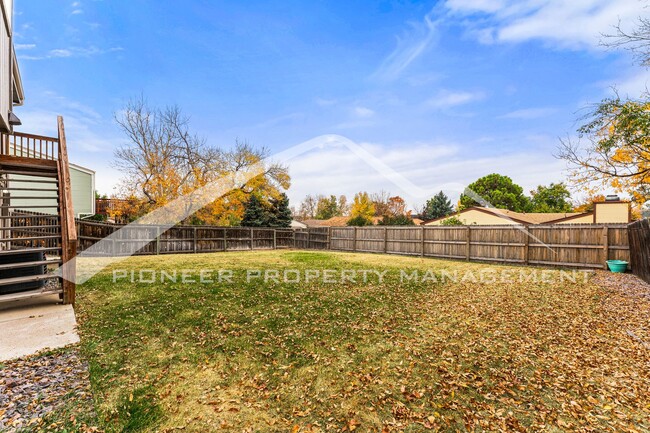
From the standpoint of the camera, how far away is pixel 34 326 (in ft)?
11.6

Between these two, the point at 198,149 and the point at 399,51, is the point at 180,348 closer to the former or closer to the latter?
the point at 399,51

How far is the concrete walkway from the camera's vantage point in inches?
120

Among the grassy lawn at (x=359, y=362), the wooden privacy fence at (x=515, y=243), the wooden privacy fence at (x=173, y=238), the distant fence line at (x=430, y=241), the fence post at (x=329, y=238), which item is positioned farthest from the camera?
the fence post at (x=329, y=238)

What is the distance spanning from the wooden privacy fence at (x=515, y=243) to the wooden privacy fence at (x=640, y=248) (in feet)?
2.13

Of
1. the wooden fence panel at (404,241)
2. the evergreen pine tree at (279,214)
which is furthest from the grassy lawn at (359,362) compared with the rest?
the evergreen pine tree at (279,214)

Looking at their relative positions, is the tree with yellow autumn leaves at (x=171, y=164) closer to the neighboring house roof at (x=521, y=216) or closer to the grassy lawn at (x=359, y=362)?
the grassy lawn at (x=359, y=362)

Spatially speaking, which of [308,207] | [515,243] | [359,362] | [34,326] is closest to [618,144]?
[515,243]

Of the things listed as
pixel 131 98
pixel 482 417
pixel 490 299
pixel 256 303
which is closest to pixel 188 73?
pixel 131 98

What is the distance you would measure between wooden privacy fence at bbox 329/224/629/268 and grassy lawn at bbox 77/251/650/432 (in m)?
4.48

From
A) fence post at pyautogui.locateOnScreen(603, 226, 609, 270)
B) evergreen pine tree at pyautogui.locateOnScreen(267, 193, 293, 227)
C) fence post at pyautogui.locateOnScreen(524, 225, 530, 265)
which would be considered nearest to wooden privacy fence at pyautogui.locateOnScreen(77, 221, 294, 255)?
evergreen pine tree at pyautogui.locateOnScreen(267, 193, 293, 227)

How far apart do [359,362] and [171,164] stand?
19.6 m

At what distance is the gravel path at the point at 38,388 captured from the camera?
6.71 ft

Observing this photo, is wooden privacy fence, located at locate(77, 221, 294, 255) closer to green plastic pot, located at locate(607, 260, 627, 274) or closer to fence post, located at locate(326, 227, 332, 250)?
fence post, located at locate(326, 227, 332, 250)

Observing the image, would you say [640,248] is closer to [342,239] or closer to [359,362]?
[359,362]
